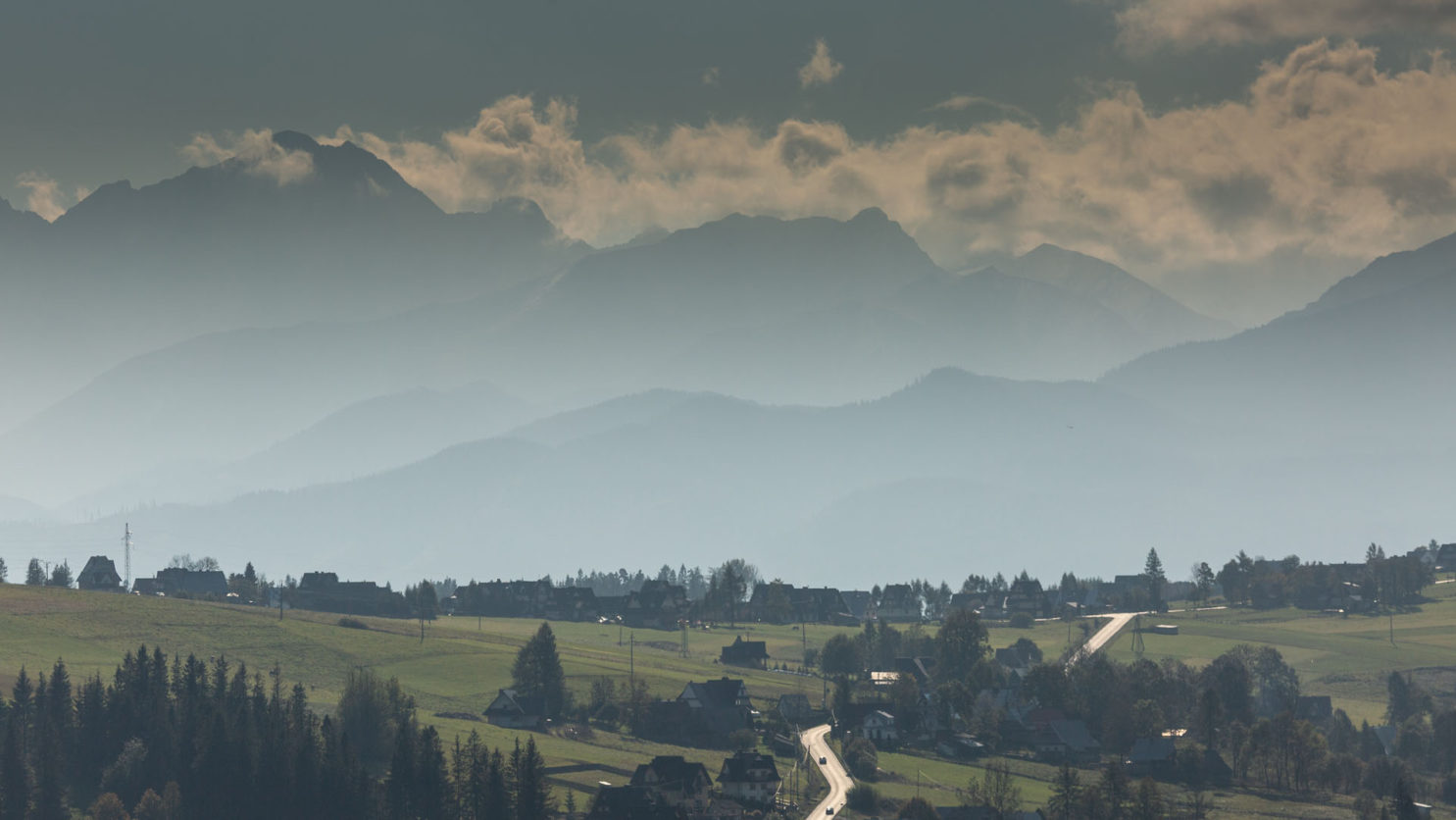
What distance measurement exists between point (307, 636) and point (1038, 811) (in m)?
77.6

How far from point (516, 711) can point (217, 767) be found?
3644cm

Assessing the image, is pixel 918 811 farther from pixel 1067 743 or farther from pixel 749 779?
pixel 1067 743

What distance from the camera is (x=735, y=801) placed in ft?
384

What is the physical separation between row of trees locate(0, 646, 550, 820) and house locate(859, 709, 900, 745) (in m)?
44.4

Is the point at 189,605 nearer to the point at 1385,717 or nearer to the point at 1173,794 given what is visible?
the point at 1173,794

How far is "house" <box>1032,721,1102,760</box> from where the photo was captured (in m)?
145

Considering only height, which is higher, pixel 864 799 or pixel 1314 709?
pixel 1314 709

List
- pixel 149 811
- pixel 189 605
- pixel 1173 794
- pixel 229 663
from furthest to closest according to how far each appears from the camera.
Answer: pixel 189 605, pixel 229 663, pixel 1173 794, pixel 149 811

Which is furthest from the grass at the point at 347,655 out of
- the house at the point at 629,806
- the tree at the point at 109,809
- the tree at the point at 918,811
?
the tree at the point at 109,809

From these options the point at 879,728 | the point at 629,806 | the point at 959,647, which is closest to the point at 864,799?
the point at 629,806

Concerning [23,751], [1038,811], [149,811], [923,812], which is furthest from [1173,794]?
[23,751]

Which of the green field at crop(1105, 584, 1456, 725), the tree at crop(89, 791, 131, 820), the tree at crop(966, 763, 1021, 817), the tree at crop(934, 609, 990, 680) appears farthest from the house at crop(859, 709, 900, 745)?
the tree at crop(89, 791, 131, 820)

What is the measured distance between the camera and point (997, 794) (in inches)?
4437

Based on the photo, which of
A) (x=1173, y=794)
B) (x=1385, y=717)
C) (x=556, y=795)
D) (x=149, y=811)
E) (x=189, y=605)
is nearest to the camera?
(x=149, y=811)
